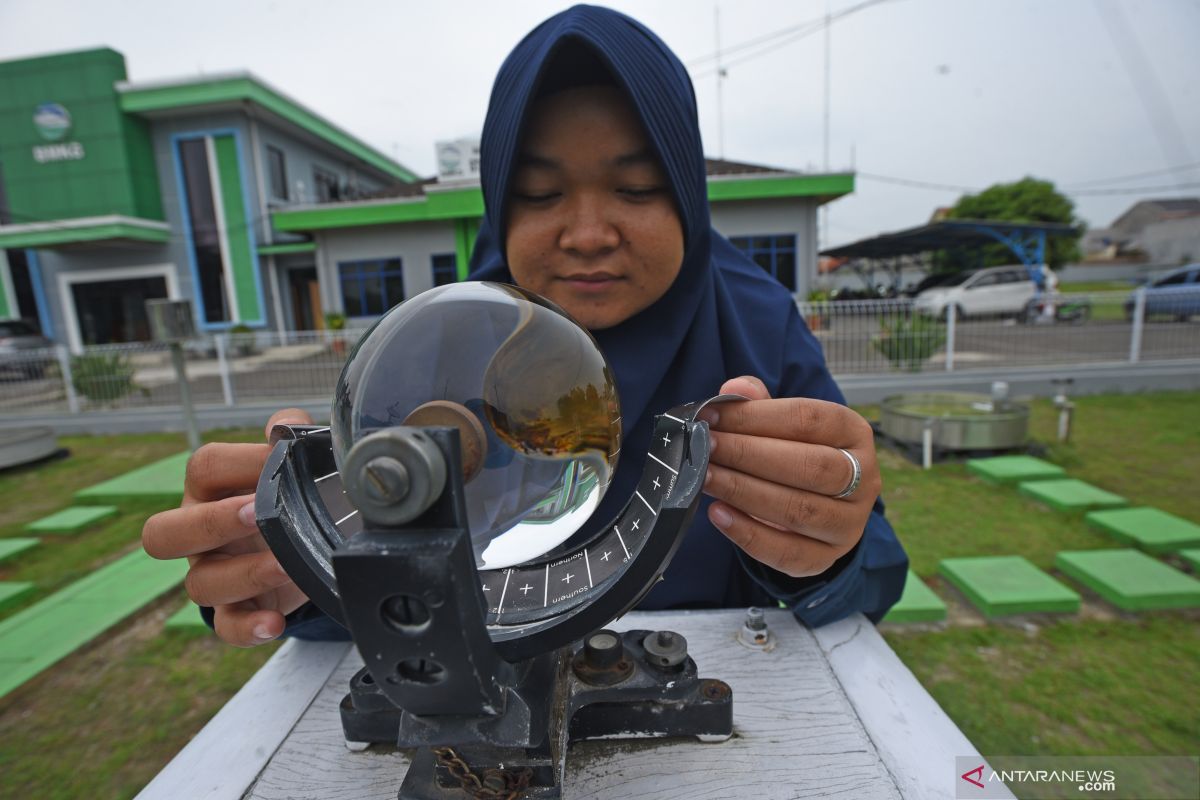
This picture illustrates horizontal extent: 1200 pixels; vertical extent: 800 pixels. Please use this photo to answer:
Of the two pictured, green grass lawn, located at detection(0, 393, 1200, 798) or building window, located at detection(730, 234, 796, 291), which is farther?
building window, located at detection(730, 234, 796, 291)

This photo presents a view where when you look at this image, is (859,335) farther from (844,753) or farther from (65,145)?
(65,145)

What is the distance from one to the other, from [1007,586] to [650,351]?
2723 mm

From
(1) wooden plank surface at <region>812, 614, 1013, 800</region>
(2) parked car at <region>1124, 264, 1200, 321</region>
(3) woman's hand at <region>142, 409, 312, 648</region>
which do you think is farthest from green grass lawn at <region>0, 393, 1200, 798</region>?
(2) parked car at <region>1124, 264, 1200, 321</region>

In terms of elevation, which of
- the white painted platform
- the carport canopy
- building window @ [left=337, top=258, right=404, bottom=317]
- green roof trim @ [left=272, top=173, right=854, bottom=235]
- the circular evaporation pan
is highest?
green roof trim @ [left=272, top=173, right=854, bottom=235]

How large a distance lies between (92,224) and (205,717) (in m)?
18.1

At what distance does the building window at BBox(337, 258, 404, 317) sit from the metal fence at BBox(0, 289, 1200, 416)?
6920 mm

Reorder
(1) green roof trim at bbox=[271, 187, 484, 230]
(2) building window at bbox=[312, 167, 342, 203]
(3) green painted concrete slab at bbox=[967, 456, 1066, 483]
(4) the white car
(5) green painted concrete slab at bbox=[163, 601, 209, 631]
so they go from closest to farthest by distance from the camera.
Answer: (5) green painted concrete slab at bbox=[163, 601, 209, 631] → (3) green painted concrete slab at bbox=[967, 456, 1066, 483] → (1) green roof trim at bbox=[271, 187, 484, 230] → (4) the white car → (2) building window at bbox=[312, 167, 342, 203]

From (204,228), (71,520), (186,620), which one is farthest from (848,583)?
(204,228)

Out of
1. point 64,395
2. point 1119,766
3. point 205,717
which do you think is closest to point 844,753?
point 1119,766

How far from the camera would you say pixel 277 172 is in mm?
17766

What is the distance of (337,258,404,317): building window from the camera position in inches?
629

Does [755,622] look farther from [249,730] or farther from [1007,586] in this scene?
[1007,586]

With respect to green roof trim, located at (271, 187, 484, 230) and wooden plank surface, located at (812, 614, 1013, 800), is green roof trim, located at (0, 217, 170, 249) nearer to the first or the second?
green roof trim, located at (271, 187, 484, 230)

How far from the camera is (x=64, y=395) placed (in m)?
8.75
